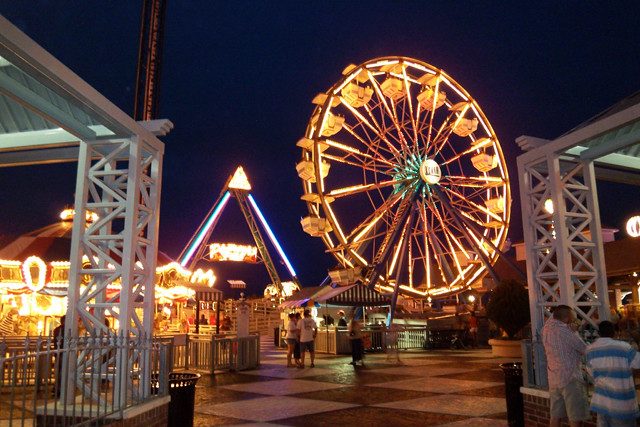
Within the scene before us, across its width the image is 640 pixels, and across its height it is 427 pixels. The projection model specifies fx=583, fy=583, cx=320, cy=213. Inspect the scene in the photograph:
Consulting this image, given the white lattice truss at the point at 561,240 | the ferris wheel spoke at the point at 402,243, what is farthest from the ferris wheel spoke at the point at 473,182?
the white lattice truss at the point at 561,240

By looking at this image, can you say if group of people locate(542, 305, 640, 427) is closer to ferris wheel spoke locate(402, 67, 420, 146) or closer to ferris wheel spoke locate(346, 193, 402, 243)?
ferris wheel spoke locate(346, 193, 402, 243)

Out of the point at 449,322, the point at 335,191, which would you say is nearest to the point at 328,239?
the point at 335,191

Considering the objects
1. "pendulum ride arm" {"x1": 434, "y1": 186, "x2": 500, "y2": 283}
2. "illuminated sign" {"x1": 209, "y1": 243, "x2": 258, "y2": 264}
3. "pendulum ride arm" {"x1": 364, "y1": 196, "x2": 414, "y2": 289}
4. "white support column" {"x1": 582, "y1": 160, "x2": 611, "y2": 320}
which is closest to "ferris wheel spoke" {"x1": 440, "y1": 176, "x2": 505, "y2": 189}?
"pendulum ride arm" {"x1": 434, "y1": 186, "x2": 500, "y2": 283}

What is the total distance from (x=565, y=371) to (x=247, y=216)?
167 ft

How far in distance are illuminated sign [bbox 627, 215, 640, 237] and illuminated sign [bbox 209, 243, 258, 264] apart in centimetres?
4402

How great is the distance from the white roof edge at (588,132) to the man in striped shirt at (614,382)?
2.82 metres

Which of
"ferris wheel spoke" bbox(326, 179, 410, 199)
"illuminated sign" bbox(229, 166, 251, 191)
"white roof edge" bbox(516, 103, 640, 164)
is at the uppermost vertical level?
"illuminated sign" bbox(229, 166, 251, 191)

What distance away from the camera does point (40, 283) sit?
19.4 metres

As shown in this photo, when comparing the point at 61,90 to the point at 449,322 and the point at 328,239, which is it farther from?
the point at 449,322

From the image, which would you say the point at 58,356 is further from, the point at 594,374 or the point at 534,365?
the point at 534,365

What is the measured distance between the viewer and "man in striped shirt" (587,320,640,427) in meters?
5.02

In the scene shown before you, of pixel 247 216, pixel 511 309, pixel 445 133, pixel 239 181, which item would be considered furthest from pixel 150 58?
pixel 247 216

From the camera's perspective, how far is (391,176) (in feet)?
78.4

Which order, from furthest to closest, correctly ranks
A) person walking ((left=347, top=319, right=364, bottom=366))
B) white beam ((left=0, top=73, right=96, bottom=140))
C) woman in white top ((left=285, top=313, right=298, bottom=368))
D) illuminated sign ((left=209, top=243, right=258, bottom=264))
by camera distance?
illuminated sign ((left=209, top=243, right=258, bottom=264)) < person walking ((left=347, top=319, right=364, bottom=366)) < woman in white top ((left=285, top=313, right=298, bottom=368)) < white beam ((left=0, top=73, right=96, bottom=140))
